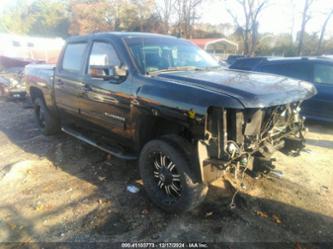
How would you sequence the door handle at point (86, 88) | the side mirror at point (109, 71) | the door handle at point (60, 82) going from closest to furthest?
the side mirror at point (109, 71) < the door handle at point (86, 88) < the door handle at point (60, 82)

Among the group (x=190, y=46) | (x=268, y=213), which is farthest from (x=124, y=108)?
(x=268, y=213)

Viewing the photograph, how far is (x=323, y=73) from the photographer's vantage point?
688 centimetres

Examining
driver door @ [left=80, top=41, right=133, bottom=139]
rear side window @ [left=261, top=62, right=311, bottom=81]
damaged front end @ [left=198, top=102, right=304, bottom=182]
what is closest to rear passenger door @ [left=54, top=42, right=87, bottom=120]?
driver door @ [left=80, top=41, right=133, bottom=139]

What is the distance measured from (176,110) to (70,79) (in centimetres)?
264

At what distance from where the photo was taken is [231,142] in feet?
9.64

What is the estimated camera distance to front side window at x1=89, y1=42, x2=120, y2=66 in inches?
160

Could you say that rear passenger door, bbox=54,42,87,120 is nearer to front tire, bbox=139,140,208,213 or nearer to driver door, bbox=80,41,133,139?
driver door, bbox=80,41,133,139

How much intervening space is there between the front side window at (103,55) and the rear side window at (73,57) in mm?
351

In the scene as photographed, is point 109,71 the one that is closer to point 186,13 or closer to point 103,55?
point 103,55

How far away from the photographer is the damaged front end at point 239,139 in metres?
2.87

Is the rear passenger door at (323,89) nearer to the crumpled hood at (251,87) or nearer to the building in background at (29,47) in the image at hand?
the crumpled hood at (251,87)

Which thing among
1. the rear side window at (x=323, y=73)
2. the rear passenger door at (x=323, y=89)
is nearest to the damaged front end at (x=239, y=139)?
the rear passenger door at (x=323, y=89)

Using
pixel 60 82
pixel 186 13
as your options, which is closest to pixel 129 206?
pixel 60 82

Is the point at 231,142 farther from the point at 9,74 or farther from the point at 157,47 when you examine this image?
the point at 9,74
